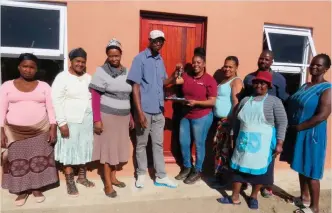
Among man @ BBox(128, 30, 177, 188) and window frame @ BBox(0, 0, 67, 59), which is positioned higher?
window frame @ BBox(0, 0, 67, 59)

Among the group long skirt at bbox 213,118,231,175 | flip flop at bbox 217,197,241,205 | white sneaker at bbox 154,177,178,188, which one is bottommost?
flip flop at bbox 217,197,241,205

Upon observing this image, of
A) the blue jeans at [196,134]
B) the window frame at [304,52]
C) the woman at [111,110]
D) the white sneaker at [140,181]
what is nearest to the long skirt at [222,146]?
the blue jeans at [196,134]

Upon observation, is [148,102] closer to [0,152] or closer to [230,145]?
[230,145]

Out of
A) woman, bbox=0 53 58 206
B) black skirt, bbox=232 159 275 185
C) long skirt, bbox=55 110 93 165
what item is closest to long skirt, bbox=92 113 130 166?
long skirt, bbox=55 110 93 165

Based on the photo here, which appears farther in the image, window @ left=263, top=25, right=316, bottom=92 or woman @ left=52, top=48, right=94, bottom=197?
window @ left=263, top=25, right=316, bottom=92

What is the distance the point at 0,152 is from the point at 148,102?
1.76 meters

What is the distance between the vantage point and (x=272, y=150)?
10.1 feet

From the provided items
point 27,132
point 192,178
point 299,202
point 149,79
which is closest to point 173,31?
point 149,79

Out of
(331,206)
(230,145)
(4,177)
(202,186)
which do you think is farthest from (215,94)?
(4,177)

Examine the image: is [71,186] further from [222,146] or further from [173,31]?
[173,31]

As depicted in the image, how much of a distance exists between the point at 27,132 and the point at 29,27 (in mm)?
1301

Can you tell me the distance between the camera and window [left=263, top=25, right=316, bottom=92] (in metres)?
4.22

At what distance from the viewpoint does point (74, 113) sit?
3.19 metres

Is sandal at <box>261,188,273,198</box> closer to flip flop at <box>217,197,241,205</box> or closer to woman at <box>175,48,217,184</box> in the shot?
flip flop at <box>217,197,241,205</box>
